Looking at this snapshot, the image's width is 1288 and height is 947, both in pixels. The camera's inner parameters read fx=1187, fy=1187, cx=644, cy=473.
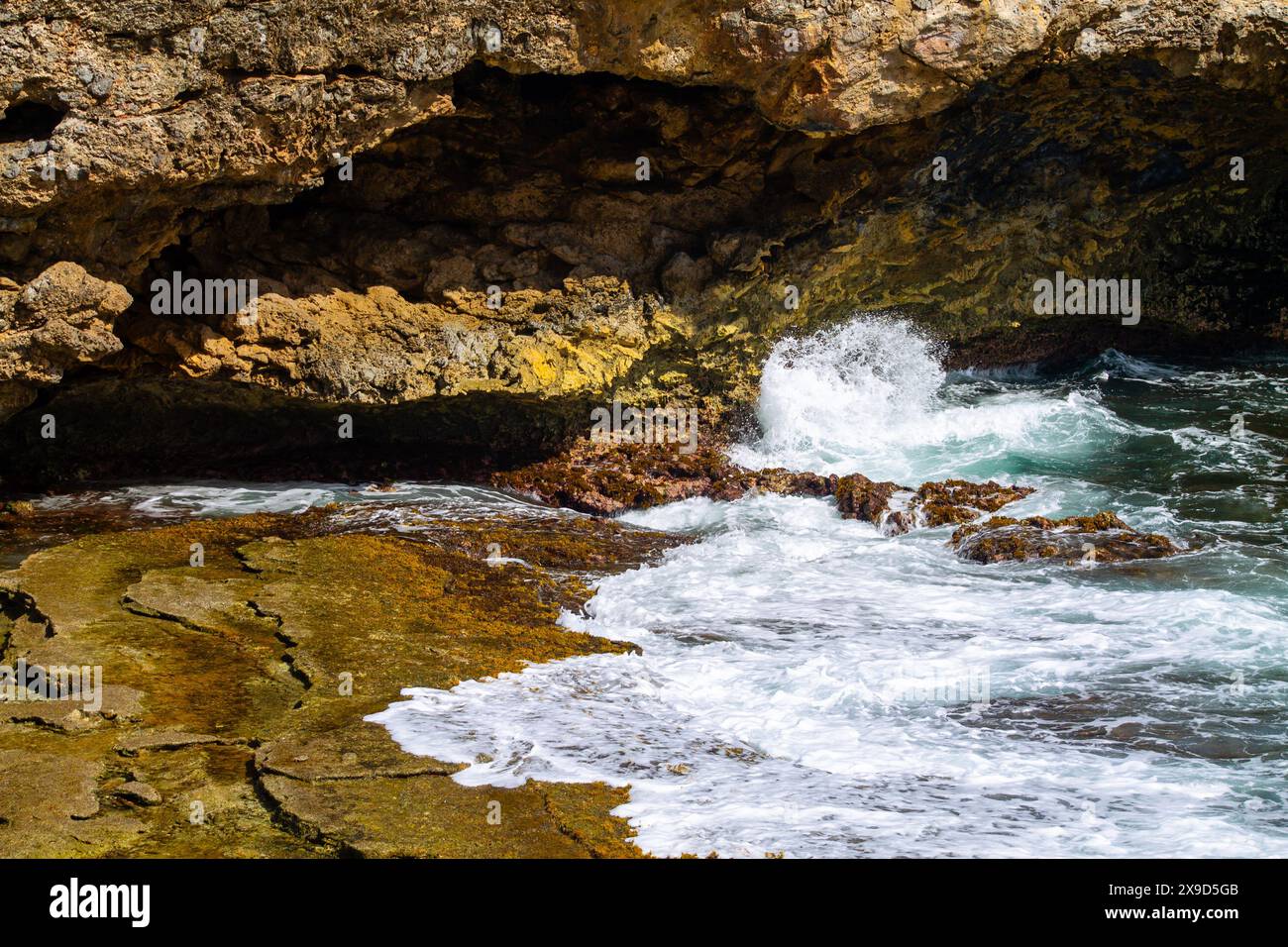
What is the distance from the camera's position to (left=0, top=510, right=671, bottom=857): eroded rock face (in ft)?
17.8

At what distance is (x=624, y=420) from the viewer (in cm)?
1424

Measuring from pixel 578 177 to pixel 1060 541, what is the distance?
653 centimetres

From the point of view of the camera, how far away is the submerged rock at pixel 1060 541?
10352mm

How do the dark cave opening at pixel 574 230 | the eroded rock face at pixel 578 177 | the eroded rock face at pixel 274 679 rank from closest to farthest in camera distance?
the eroded rock face at pixel 274 679 → the eroded rock face at pixel 578 177 → the dark cave opening at pixel 574 230

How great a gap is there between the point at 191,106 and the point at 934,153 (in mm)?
8105

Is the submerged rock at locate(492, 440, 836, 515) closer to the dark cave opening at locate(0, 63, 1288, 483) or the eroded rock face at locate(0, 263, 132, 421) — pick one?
the dark cave opening at locate(0, 63, 1288, 483)

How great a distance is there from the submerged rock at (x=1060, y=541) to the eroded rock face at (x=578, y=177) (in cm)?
434

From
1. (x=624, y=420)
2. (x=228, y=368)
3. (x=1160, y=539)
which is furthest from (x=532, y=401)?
(x=1160, y=539)

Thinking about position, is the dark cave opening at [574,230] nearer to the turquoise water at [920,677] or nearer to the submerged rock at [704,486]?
the submerged rock at [704,486]

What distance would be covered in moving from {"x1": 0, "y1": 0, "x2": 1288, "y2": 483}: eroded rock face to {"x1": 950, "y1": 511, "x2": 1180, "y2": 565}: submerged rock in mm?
4338

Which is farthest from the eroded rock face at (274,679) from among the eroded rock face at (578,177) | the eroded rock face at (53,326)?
the eroded rock face at (578,177)

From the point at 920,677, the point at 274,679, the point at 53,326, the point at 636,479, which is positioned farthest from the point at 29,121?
the point at 920,677

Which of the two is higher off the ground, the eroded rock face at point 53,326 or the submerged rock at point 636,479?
the eroded rock face at point 53,326
